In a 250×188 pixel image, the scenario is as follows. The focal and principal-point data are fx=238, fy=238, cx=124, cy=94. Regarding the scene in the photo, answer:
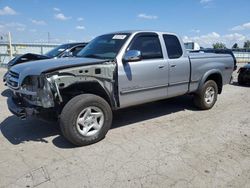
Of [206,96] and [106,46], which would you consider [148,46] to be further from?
[206,96]

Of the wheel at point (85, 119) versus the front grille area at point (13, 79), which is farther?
the front grille area at point (13, 79)

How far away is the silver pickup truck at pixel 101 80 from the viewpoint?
3.83 m

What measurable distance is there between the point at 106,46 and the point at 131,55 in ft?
2.65

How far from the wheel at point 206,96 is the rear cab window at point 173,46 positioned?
1.25m

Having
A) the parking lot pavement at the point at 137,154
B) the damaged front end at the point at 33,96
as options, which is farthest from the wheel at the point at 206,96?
the damaged front end at the point at 33,96

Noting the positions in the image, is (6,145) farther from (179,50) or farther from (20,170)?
(179,50)

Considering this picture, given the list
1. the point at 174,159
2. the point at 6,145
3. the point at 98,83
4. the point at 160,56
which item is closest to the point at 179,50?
the point at 160,56

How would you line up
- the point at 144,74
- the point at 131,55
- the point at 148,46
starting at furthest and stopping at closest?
the point at 148,46 → the point at 144,74 → the point at 131,55

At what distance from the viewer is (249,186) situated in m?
3.01

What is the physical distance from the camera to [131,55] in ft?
14.4

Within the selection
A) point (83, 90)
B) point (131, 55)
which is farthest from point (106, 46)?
point (83, 90)

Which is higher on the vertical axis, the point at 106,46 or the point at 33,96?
the point at 106,46

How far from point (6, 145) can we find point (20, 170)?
1006 millimetres

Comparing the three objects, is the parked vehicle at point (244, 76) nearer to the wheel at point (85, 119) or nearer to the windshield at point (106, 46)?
the windshield at point (106, 46)
